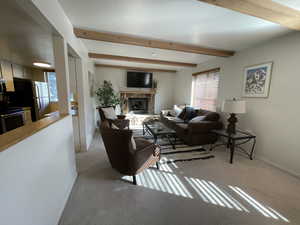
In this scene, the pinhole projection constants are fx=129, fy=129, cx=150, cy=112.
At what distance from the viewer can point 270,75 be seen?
2.47 metres

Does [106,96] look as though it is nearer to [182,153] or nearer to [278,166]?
[182,153]

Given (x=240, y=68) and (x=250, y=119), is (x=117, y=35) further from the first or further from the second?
(x=250, y=119)

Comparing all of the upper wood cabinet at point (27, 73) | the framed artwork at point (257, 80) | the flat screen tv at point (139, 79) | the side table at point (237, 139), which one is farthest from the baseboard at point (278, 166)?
the upper wood cabinet at point (27, 73)

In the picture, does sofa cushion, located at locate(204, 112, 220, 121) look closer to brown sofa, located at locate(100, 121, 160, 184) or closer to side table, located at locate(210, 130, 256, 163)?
side table, located at locate(210, 130, 256, 163)

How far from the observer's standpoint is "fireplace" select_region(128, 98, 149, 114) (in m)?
5.93

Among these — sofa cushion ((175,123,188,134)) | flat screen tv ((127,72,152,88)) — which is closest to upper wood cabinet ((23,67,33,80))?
flat screen tv ((127,72,152,88))

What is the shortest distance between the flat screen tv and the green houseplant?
847 mm

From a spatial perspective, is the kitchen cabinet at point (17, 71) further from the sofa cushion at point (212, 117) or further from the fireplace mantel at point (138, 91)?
the sofa cushion at point (212, 117)

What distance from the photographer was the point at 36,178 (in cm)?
100

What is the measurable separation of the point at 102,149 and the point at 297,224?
314cm

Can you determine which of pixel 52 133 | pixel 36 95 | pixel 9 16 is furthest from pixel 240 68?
pixel 36 95

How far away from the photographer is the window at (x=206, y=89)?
3947 mm

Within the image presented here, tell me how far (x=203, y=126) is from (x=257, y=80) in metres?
1.45

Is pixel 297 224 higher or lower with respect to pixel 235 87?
lower
